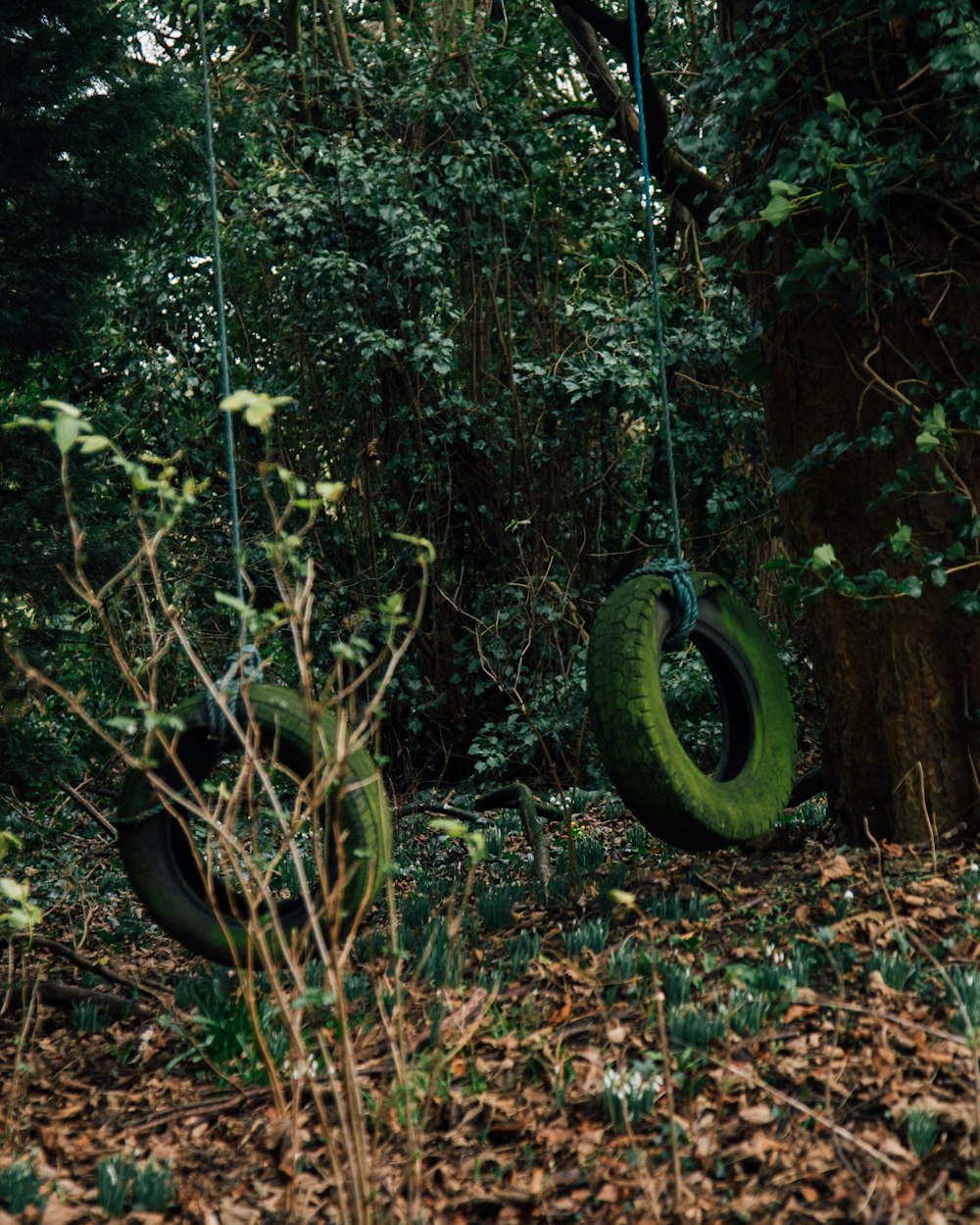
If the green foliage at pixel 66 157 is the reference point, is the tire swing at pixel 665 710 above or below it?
below

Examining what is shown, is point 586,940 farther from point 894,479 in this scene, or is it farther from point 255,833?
point 894,479

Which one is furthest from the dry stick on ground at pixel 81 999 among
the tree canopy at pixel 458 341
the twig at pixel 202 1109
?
the tree canopy at pixel 458 341

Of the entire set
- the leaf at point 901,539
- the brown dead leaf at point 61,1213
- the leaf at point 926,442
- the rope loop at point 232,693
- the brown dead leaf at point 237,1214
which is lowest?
the brown dead leaf at point 237,1214

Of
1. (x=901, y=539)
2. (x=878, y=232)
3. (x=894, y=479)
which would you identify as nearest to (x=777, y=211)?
(x=878, y=232)

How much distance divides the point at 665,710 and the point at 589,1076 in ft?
4.94

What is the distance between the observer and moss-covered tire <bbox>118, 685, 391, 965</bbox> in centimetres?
314

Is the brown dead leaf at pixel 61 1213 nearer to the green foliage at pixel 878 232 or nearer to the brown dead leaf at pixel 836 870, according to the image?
the brown dead leaf at pixel 836 870

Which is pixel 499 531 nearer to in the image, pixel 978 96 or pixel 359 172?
pixel 359 172

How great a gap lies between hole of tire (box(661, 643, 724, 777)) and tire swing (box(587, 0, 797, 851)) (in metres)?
3.44

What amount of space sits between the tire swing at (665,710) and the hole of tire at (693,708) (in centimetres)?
344

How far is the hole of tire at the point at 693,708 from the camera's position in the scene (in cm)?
798

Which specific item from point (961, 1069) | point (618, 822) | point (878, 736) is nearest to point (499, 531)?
point (618, 822)

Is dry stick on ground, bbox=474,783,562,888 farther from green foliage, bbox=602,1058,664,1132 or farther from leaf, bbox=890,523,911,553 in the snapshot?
green foliage, bbox=602,1058,664,1132

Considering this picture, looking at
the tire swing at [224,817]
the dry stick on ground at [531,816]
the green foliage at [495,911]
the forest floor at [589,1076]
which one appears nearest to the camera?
the forest floor at [589,1076]
